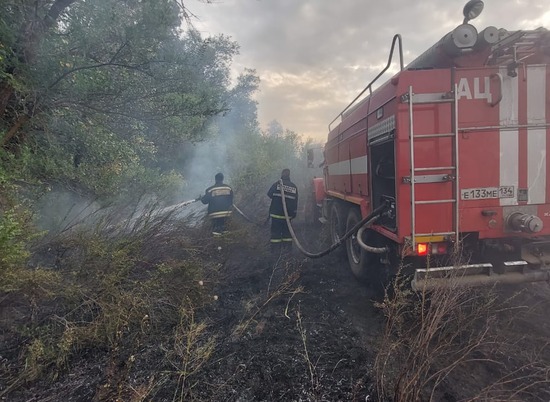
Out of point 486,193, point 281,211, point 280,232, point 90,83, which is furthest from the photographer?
point 280,232

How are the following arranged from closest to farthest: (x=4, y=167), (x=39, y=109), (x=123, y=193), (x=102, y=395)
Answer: (x=102, y=395) → (x=4, y=167) → (x=39, y=109) → (x=123, y=193)

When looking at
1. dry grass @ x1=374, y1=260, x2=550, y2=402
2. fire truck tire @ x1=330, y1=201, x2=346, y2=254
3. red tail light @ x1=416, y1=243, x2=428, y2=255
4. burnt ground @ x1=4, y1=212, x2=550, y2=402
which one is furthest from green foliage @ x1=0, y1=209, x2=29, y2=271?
fire truck tire @ x1=330, y1=201, x2=346, y2=254

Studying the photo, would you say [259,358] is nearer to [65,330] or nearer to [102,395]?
[102,395]

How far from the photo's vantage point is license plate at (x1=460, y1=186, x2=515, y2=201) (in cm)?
322

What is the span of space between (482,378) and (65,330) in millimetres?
3550

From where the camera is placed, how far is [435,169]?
3.18 meters

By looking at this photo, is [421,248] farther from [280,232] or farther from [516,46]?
[280,232]

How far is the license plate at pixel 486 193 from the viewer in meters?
3.22

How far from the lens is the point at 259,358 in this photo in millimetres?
2865

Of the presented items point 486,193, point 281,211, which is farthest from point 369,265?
point 281,211

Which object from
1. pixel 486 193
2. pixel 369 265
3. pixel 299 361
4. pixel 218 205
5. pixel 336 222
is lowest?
pixel 299 361

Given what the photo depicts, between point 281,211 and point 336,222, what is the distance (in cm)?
114

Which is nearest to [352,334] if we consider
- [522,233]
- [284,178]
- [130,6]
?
[522,233]

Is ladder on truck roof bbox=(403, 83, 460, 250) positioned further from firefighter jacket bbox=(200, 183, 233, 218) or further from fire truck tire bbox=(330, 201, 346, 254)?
firefighter jacket bbox=(200, 183, 233, 218)
